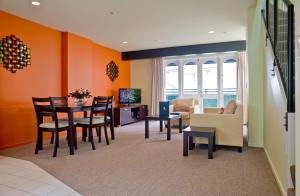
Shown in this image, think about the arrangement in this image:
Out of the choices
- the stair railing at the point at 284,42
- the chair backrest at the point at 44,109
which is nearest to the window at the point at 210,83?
the stair railing at the point at 284,42

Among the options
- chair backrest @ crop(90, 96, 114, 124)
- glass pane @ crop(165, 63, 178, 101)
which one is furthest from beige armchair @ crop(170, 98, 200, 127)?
chair backrest @ crop(90, 96, 114, 124)

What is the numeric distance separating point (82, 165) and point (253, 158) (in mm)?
2593

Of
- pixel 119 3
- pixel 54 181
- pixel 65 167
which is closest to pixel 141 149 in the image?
pixel 65 167

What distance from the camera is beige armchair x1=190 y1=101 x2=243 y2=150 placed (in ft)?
12.3

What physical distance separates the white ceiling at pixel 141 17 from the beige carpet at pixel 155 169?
2577mm

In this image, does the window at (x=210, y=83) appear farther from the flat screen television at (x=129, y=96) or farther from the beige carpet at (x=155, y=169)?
the beige carpet at (x=155, y=169)

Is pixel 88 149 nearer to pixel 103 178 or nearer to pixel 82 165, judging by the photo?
pixel 82 165

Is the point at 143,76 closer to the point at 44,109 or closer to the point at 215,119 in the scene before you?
the point at 215,119

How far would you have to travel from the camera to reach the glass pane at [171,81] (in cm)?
803

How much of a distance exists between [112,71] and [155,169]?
16.5ft

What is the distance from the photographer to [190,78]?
7805mm

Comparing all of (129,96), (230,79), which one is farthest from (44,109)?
(230,79)

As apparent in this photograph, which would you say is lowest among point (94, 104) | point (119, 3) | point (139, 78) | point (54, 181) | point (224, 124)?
point (54, 181)

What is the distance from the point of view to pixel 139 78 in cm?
846
